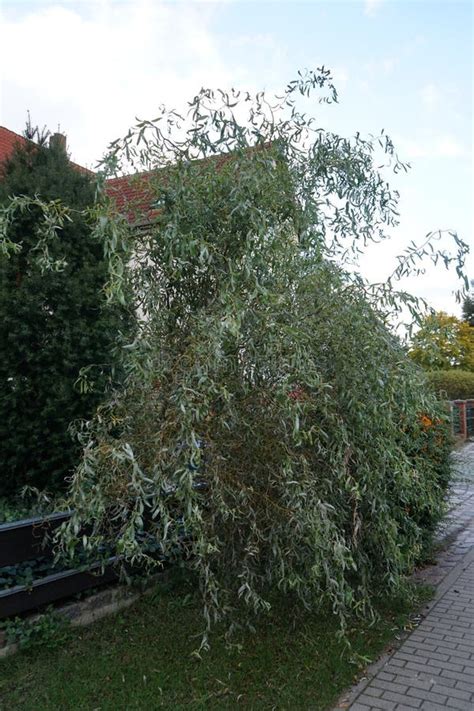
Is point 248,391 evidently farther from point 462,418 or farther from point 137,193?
point 462,418

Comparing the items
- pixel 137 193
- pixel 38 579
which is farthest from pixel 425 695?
pixel 137 193

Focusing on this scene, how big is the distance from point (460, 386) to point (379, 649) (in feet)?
51.2

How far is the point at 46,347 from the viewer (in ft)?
14.4

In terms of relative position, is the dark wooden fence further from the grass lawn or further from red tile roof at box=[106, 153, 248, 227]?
red tile roof at box=[106, 153, 248, 227]

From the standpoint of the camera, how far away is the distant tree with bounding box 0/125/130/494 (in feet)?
14.3

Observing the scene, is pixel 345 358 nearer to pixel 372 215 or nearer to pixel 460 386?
pixel 372 215

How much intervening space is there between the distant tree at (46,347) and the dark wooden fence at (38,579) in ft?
2.91

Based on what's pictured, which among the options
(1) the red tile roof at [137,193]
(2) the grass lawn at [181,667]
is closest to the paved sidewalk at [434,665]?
(2) the grass lawn at [181,667]

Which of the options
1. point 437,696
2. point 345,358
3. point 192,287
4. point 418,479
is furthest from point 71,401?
point 437,696

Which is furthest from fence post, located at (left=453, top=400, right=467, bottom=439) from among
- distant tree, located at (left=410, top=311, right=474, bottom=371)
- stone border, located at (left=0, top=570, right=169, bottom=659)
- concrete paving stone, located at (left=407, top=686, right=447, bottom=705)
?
concrete paving stone, located at (left=407, top=686, right=447, bottom=705)

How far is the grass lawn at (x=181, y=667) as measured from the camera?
9.74ft

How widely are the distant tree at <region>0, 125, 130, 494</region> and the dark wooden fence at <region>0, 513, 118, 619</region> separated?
0.89 meters

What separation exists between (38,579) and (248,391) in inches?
74.7

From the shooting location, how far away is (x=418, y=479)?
11.7 ft
